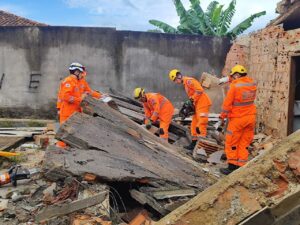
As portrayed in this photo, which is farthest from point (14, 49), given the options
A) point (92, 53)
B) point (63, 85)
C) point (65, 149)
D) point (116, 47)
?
point (65, 149)

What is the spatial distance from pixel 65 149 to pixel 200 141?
139 inches

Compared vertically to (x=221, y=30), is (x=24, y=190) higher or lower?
lower

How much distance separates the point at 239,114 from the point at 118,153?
2246 millimetres

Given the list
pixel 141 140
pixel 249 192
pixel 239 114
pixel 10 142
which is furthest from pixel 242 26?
pixel 249 192

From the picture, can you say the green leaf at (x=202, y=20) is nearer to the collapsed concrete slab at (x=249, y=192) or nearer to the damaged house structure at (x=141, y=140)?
the damaged house structure at (x=141, y=140)

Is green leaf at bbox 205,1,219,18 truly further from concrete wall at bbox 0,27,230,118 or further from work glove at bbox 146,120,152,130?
work glove at bbox 146,120,152,130

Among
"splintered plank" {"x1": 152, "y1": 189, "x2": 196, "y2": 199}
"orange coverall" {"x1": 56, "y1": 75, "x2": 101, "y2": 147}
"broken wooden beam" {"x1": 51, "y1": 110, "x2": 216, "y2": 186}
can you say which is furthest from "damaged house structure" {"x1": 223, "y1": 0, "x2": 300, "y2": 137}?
"orange coverall" {"x1": 56, "y1": 75, "x2": 101, "y2": 147}

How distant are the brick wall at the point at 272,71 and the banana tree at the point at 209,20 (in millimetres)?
4384

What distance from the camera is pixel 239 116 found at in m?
6.34

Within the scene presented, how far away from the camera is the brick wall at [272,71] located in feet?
26.4

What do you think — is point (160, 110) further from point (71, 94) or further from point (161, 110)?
point (71, 94)

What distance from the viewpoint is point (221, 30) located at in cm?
1484

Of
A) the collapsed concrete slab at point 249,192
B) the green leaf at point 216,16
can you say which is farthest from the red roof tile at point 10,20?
the collapsed concrete slab at point 249,192

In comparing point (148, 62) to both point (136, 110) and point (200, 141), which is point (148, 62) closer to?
point (136, 110)
